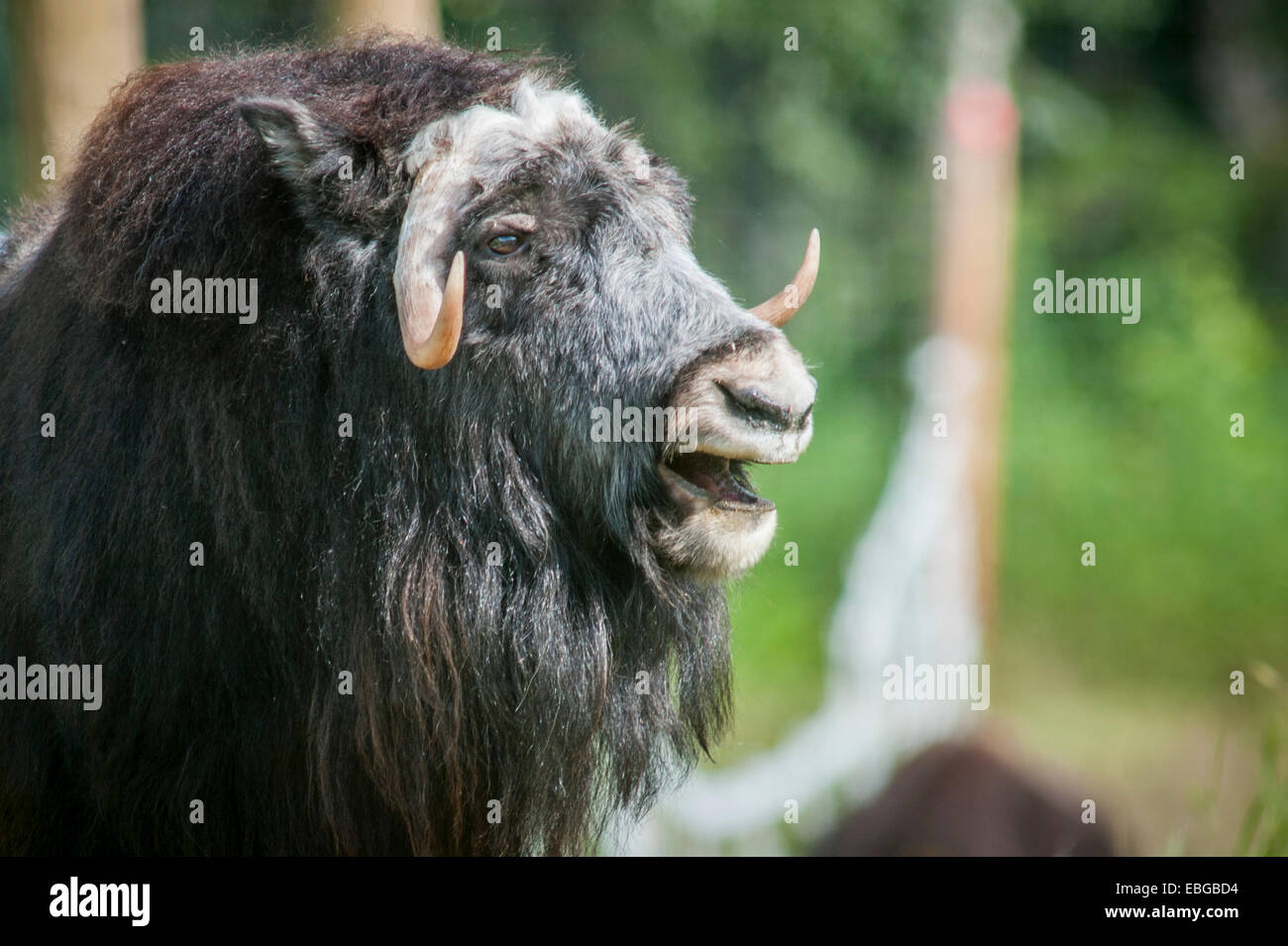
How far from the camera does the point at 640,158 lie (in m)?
3.37

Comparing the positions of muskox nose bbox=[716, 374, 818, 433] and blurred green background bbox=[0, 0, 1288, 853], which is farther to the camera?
blurred green background bbox=[0, 0, 1288, 853]

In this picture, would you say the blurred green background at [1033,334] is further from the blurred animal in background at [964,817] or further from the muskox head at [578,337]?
the muskox head at [578,337]

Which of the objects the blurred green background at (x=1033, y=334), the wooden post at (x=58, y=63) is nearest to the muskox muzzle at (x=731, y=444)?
the wooden post at (x=58, y=63)

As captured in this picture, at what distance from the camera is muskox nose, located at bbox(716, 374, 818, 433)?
114 inches

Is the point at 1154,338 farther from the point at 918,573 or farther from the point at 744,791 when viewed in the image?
the point at 744,791

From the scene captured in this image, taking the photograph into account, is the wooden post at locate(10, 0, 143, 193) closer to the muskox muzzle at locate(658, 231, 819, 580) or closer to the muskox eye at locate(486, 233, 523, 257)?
the muskox eye at locate(486, 233, 523, 257)

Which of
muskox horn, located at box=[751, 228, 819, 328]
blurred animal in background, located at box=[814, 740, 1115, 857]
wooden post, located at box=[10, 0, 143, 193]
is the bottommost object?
blurred animal in background, located at box=[814, 740, 1115, 857]

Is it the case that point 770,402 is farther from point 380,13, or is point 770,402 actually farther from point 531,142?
point 380,13

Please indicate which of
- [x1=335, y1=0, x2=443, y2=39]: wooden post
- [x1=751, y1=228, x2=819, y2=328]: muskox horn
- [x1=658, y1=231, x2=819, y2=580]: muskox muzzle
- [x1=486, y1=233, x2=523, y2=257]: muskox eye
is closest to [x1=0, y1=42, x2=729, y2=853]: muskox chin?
[x1=658, y1=231, x2=819, y2=580]: muskox muzzle

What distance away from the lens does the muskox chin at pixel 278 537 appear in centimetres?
301

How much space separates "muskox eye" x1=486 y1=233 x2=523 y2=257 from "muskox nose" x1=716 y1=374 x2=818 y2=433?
561 millimetres

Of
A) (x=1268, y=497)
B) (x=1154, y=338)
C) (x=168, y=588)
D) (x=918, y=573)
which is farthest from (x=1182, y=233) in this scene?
(x=168, y=588)

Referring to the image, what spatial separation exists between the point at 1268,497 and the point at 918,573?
12.6ft

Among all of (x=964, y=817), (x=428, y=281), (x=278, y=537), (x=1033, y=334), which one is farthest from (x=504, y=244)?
(x=1033, y=334)
